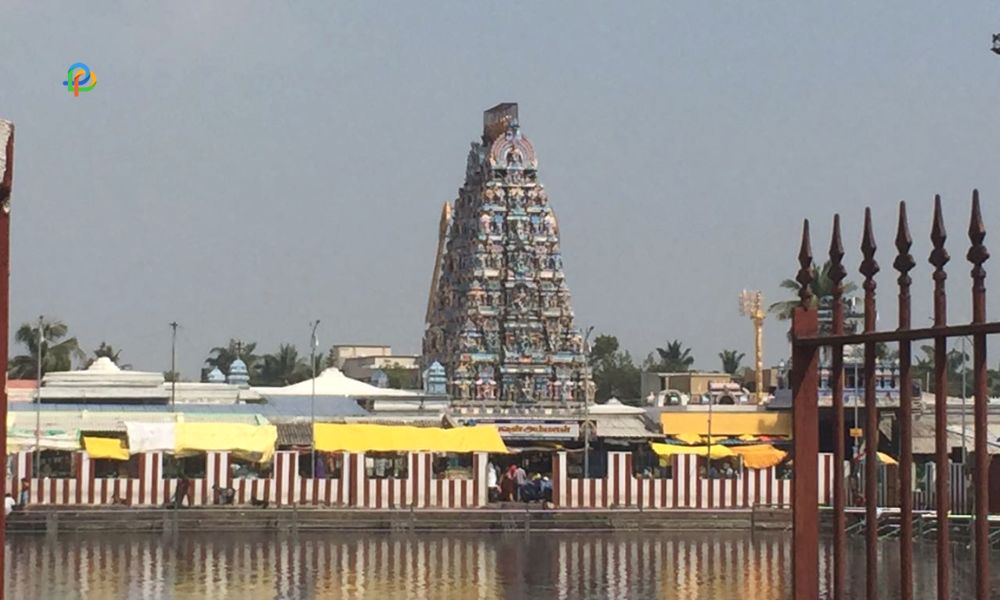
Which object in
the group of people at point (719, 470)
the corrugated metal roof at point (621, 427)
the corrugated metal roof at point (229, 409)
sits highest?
the corrugated metal roof at point (229, 409)

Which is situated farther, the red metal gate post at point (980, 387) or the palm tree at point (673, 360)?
the palm tree at point (673, 360)

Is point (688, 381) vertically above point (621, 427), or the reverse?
point (688, 381)

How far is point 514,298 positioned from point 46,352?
2198cm

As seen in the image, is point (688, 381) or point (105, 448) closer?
point (105, 448)

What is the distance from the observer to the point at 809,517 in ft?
23.8

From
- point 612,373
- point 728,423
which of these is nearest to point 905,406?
point 728,423

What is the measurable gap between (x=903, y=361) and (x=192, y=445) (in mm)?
31975

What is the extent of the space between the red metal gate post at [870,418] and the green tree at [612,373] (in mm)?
103652

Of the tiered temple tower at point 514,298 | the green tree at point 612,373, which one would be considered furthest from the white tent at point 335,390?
the green tree at point 612,373

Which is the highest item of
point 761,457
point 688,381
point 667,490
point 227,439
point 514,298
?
point 514,298

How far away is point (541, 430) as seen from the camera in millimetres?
56188

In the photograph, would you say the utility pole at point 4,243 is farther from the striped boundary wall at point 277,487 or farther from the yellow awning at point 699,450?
the yellow awning at point 699,450

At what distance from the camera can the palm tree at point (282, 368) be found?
124m

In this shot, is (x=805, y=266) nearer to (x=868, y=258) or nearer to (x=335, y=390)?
(x=868, y=258)
